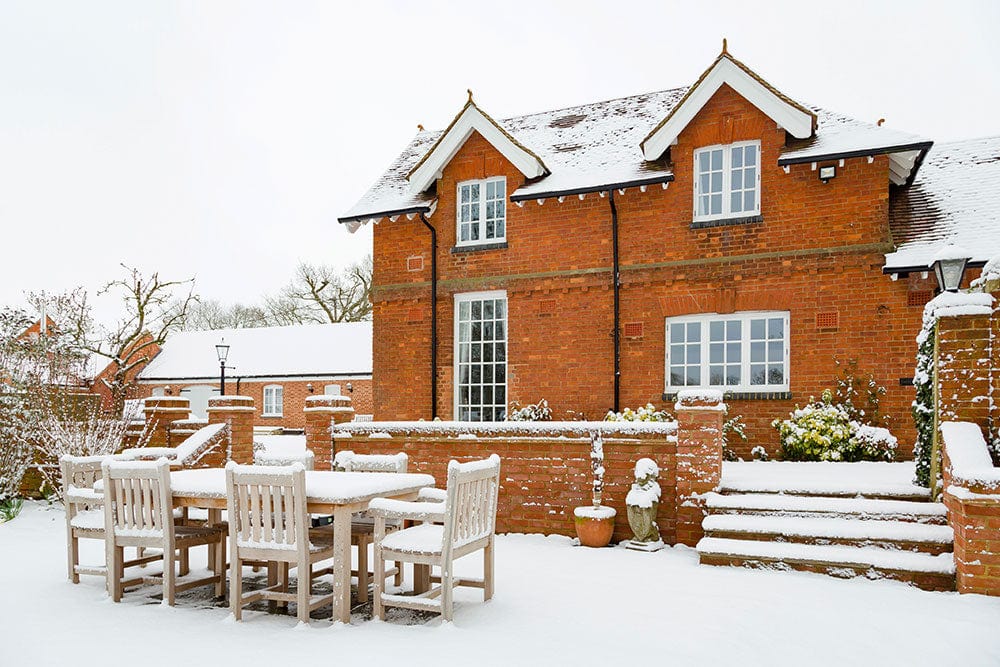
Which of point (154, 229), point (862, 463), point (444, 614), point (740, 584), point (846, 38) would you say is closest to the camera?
point (444, 614)

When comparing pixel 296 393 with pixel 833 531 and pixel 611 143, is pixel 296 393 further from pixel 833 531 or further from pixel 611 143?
pixel 833 531

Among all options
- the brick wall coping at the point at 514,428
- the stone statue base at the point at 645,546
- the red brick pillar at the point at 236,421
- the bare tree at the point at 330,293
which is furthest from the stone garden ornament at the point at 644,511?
the bare tree at the point at 330,293

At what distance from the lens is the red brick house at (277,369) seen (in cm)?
3033

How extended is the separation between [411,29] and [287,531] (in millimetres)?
7685

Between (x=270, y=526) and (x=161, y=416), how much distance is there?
8.30m

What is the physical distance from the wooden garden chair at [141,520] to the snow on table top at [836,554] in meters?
4.92

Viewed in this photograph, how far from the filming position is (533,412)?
41.9 ft

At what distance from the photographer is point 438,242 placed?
45.7 ft

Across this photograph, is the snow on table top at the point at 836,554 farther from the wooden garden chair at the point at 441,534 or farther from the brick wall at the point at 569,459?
the wooden garden chair at the point at 441,534

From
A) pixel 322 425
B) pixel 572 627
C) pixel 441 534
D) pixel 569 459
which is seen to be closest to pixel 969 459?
pixel 572 627

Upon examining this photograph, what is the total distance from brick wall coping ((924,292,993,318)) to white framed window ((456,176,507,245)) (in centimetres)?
777

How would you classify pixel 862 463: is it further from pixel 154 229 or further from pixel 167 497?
pixel 154 229

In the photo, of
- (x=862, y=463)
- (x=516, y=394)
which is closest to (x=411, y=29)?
(x=516, y=394)

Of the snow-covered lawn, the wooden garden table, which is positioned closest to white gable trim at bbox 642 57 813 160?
the snow-covered lawn
